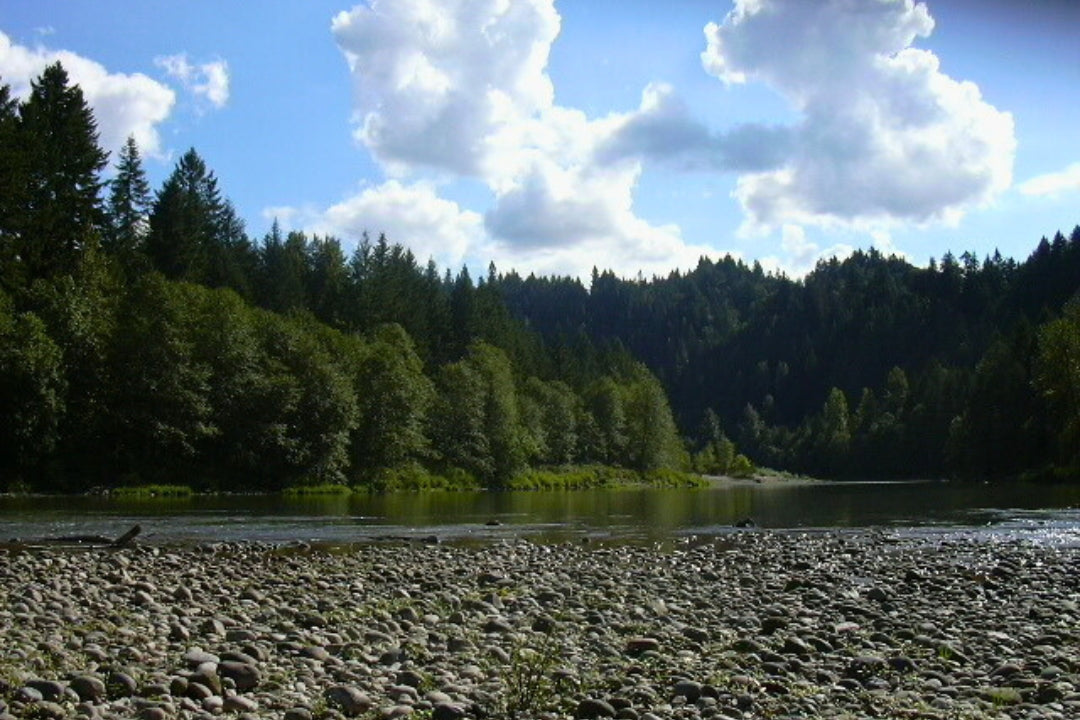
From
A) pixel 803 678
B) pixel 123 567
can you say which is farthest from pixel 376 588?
pixel 803 678

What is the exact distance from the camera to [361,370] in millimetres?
90750

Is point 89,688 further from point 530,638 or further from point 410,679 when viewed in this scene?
point 530,638

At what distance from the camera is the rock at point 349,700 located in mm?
10570

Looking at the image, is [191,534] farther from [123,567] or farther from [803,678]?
[803,678]

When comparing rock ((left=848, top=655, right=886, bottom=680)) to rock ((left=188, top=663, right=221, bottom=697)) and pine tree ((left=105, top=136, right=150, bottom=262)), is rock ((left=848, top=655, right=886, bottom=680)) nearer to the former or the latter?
rock ((left=188, top=663, right=221, bottom=697))

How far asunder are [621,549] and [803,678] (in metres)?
17.1

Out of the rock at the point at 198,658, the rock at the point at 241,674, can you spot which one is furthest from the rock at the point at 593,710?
the rock at the point at 198,658

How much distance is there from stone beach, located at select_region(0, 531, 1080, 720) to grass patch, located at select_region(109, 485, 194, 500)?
40.2 metres

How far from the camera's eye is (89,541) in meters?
29.9

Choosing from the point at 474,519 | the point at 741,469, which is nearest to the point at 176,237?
the point at 474,519

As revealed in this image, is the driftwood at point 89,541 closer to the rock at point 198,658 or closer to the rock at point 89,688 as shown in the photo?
the rock at point 198,658

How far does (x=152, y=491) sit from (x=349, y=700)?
196 ft

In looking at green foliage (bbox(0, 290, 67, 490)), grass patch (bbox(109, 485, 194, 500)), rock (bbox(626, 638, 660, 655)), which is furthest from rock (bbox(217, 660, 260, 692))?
green foliage (bbox(0, 290, 67, 490))

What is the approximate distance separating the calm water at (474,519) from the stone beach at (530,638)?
10.2 meters
